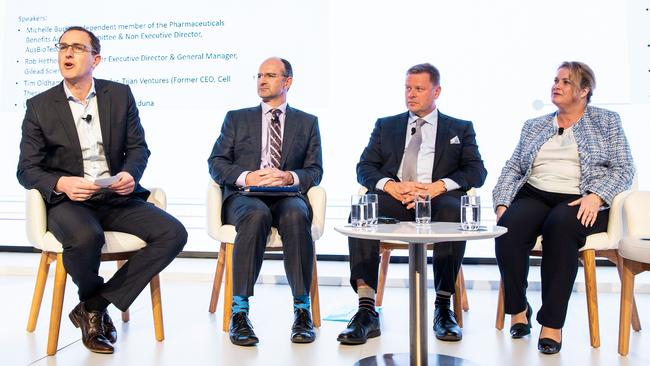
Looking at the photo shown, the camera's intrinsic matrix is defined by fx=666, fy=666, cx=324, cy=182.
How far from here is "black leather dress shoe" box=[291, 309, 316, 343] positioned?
103 inches

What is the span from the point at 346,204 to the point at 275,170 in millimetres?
1469

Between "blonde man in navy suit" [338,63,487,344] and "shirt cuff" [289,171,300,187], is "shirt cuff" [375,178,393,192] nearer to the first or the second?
"blonde man in navy suit" [338,63,487,344]

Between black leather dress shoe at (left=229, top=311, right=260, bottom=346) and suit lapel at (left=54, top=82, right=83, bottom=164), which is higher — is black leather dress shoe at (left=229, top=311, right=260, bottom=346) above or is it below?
below

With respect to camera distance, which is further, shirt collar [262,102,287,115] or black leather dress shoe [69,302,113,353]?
shirt collar [262,102,287,115]

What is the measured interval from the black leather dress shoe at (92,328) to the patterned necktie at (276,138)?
1.05 m

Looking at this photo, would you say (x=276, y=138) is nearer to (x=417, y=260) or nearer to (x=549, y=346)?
(x=417, y=260)

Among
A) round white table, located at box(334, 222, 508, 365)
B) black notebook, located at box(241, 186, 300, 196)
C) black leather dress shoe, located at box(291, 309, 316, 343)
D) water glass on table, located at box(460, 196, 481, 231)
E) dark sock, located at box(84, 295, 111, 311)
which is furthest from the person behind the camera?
black notebook, located at box(241, 186, 300, 196)

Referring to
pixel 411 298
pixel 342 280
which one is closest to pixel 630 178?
pixel 411 298

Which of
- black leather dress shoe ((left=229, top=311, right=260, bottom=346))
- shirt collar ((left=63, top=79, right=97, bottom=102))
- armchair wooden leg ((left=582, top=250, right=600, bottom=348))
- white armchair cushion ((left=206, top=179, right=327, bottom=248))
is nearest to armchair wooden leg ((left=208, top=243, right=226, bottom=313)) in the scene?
white armchair cushion ((left=206, top=179, right=327, bottom=248))

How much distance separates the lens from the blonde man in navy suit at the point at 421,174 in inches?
108

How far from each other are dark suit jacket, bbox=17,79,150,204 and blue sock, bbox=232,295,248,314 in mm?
657

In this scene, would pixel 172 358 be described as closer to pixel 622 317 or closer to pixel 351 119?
pixel 622 317

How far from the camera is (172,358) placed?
2428 mm

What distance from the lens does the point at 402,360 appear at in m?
2.33
